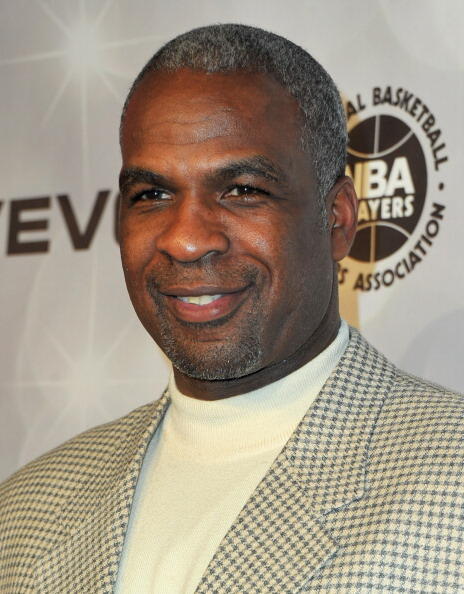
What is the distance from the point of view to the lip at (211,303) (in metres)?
1.56

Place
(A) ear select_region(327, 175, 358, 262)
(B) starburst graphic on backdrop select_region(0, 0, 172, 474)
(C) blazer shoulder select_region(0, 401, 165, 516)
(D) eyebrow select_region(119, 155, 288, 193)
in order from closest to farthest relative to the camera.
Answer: (D) eyebrow select_region(119, 155, 288, 193)
(A) ear select_region(327, 175, 358, 262)
(C) blazer shoulder select_region(0, 401, 165, 516)
(B) starburst graphic on backdrop select_region(0, 0, 172, 474)

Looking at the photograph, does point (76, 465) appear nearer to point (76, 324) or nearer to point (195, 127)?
point (195, 127)

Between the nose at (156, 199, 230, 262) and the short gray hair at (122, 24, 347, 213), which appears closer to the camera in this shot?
the nose at (156, 199, 230, 262)

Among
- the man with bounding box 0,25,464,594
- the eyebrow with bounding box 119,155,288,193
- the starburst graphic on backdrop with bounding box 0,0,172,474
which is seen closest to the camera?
the man with bounding box 0,25,464,594

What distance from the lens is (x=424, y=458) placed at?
1.40 meters

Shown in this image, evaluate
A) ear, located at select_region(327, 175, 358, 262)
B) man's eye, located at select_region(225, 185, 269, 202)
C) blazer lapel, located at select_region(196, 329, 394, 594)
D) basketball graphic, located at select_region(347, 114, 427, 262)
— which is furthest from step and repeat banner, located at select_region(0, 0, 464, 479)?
man's eye, located at select_region(225, 185, 269, 202)

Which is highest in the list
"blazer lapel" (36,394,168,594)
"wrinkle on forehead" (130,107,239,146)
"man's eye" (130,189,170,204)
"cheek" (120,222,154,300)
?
"wrinkle on forehead" (130,107,239,146)

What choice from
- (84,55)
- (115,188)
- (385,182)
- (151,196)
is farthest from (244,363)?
(84,55)

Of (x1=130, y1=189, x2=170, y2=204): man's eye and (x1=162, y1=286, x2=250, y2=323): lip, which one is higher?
(x1=130, y1=189, x2=170, y2=204): man's eye

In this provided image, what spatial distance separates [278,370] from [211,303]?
0.16 metres

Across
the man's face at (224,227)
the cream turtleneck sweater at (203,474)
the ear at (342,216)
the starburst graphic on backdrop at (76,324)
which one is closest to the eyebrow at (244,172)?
the man's face at (224,227)

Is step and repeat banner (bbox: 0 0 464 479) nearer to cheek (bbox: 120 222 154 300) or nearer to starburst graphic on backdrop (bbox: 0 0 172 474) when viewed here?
starburst graphic on backdrop (bbox: 0 0 172 474)

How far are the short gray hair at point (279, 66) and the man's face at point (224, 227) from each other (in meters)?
0.02

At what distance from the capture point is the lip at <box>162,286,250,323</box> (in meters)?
1.56
